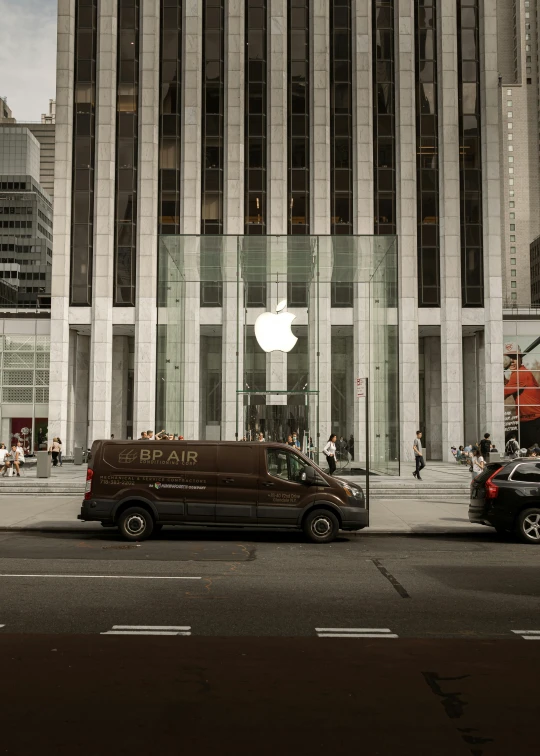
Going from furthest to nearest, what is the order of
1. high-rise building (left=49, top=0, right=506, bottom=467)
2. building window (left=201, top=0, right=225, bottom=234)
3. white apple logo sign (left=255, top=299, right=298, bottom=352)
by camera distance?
1. building window (left=201, top=0, right=225, bottom=234)
2. high-rise building (left=49, top=0, right=506, bottom=467)
3. white apple logo sign (left=255, top=299, right=298, bottom=352)

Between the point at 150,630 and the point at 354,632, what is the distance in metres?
1.89

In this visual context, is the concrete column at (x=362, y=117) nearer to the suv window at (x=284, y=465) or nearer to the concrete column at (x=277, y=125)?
the concrete column at (x=277, y=125)

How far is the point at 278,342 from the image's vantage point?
27.0 m

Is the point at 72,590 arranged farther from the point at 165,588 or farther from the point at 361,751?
the point at 361,751

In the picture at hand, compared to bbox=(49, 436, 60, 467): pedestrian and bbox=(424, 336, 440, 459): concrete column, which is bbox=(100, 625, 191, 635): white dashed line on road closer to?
bbox=(49, 436, 60, 467): pedestrian

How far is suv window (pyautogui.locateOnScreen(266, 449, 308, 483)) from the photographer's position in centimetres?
1406

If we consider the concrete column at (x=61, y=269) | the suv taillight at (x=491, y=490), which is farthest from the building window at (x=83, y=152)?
the suv taillight at (x=491, y=490)

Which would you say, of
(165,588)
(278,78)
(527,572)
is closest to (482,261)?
(278,78)

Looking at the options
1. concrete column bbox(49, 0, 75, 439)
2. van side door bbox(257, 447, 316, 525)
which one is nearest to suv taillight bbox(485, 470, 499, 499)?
van side door bbox(257, 447, 316, 525)

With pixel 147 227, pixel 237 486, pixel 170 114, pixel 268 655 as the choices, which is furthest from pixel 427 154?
pixel 268 655

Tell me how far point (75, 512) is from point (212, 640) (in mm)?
12184

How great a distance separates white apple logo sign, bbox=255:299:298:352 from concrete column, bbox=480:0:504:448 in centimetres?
2000

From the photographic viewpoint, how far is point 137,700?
523 cm

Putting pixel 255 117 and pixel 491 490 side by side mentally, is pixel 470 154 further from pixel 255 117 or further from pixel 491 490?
pixel 491 490
